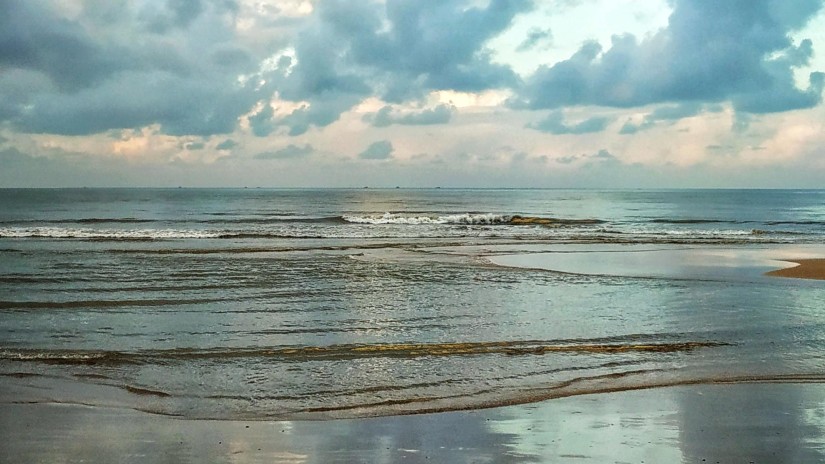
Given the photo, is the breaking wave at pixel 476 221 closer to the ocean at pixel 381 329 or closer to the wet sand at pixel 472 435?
the ocean at pixel 381 329

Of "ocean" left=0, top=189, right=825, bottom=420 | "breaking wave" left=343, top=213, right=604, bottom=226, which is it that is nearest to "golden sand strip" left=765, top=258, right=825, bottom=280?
"ocean" left=0, top=189, right=825, bottom=420

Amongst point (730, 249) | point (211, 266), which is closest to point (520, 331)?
point (211, 266)

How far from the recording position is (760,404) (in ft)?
26.7

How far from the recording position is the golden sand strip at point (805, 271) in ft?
73.3

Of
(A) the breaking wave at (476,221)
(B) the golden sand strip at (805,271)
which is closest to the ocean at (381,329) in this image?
(B) the golden sand strip at (805,271)

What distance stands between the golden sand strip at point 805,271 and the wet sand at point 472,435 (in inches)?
631

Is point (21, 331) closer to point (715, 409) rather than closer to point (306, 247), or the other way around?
point (715, 409)

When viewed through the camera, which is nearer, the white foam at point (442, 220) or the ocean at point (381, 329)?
the ocean at point (381, 329)

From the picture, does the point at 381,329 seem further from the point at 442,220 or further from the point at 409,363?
the point at 442,220

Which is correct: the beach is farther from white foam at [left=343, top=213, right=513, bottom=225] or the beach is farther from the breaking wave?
white foam at [left=343, top=213, right=513, bottom=225]

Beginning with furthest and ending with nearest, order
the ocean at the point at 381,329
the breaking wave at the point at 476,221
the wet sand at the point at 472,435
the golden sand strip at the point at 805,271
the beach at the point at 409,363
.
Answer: the breaking wave at the point at 476,221 < the golden sand strip at the point at 805,271 < the ocean at the point at 381,329 < the beach at the point at 409,363 < the wet sand at the point at 472,435

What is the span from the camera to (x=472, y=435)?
278 inches

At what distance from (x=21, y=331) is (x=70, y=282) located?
7289 millimetres

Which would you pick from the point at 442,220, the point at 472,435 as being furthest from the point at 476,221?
the point at 472,435
